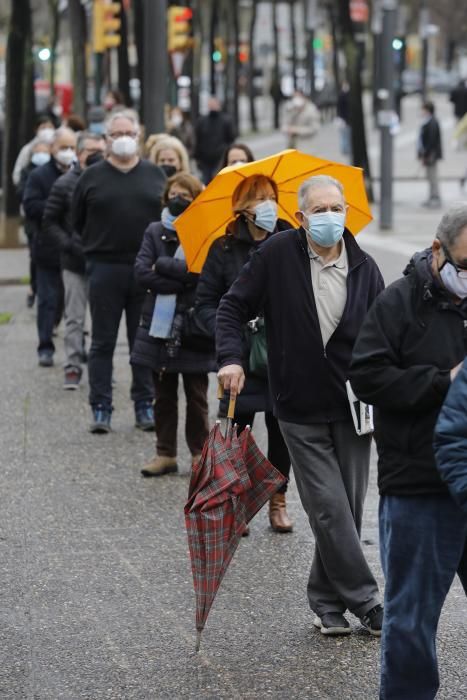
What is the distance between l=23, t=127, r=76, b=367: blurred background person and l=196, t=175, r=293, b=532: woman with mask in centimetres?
530

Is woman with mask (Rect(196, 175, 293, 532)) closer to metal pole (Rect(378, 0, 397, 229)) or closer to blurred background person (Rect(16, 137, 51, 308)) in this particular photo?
blurred background person (Rect(16, 137, 51, 308))

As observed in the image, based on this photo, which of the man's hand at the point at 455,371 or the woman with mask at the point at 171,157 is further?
the woman with mask at the point at 171,157

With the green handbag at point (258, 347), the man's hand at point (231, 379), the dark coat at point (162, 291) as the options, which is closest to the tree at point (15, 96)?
the dark coat at point (162, 291)

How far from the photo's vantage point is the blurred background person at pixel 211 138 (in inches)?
1000

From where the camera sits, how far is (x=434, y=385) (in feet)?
14.4

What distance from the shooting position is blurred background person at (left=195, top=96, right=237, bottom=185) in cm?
2539

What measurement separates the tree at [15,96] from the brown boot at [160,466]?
1366 cm

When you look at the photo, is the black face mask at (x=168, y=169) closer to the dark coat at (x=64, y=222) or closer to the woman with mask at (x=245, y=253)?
the dark coat at (x=64, y=222)

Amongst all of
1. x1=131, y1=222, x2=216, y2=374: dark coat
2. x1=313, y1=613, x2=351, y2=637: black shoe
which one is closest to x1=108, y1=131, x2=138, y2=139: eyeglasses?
x1=131, y1=222, x2=216, y2=374: dark coat

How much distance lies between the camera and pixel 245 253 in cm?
712

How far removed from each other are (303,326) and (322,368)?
17 centimetres

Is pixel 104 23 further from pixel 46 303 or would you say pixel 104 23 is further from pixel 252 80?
pixel 252 80

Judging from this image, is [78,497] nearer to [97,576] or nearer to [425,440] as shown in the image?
[97,576]

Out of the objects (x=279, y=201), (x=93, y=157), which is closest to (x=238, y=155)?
(x=279, y=201)
